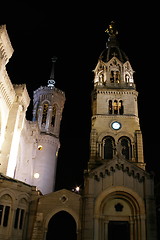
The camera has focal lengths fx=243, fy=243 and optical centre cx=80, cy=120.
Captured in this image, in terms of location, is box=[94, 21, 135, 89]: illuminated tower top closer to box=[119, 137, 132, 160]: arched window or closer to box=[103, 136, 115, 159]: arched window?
box=[119, 137, 132, 160]: arched window

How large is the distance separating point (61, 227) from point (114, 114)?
20601 millimetres

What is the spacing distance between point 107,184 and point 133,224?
5219 mm

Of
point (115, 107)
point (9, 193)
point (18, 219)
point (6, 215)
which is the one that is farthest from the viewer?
point (115, 107)

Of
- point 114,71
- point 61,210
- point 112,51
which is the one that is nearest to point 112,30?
point 112,51

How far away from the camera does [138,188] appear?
28.0 metres

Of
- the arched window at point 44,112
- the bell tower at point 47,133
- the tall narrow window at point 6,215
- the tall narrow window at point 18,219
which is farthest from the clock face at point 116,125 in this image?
the tall narrow window at point 6,215

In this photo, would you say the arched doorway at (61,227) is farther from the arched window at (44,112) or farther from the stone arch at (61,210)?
the arched window at (44,112)

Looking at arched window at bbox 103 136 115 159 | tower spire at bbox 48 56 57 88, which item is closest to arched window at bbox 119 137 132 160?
arched window at bbox 103 136 115 159

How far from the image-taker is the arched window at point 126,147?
38.2 m

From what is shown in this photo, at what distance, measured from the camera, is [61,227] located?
2814cm

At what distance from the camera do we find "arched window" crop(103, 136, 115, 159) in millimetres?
38469

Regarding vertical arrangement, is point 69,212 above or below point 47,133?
below

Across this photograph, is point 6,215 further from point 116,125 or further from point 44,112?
point 44,112

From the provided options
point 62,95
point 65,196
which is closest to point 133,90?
point 62,95
